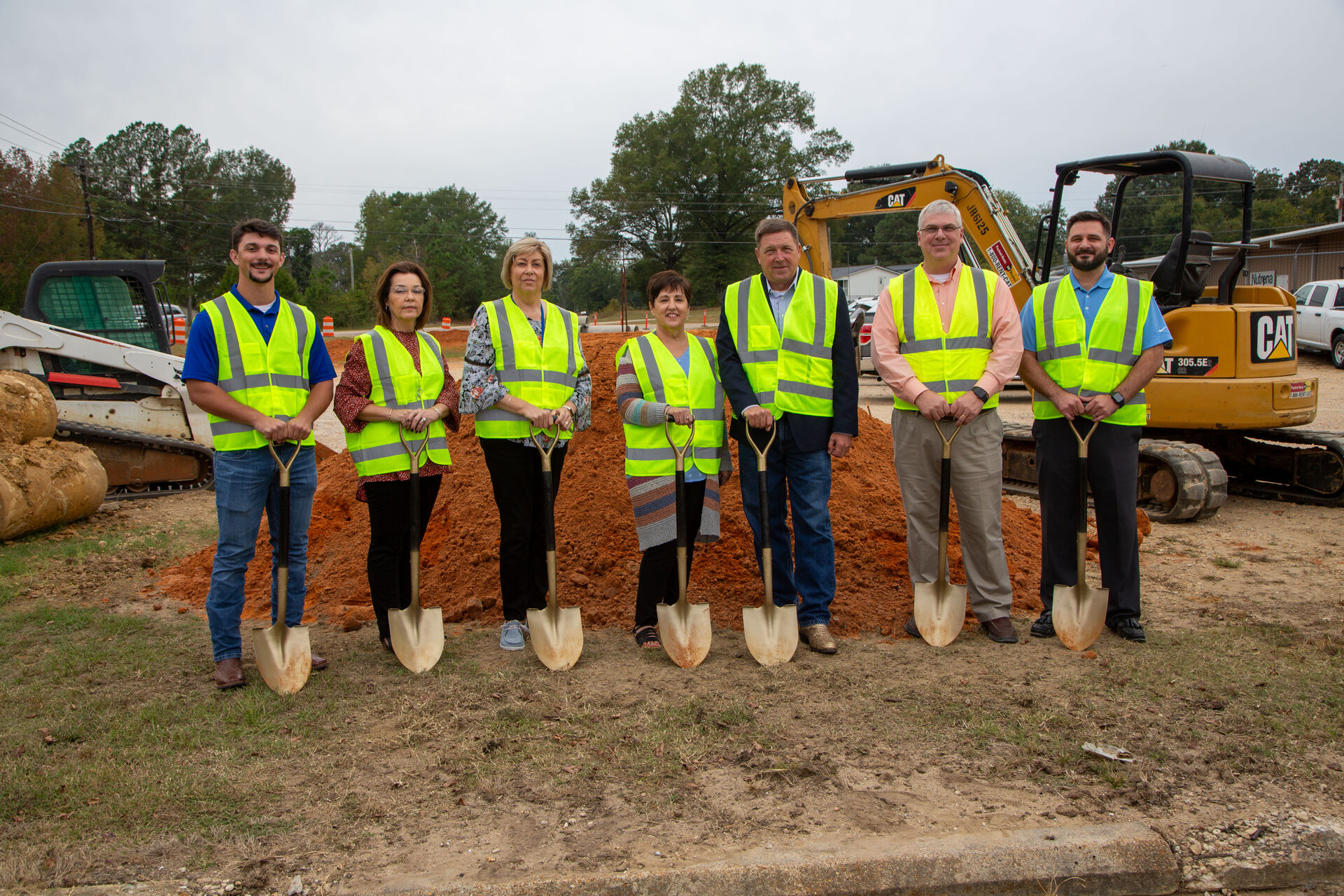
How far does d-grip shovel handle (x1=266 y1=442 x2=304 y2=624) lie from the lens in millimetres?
3982

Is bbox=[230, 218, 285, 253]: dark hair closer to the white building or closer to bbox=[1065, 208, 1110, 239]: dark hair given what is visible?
bbox=[1065, 208, 1110, 239]: dark hair

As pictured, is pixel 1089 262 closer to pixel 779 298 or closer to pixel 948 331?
pixel 948 331

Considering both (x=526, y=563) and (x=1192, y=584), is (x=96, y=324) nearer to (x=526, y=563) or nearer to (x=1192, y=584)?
(x=526, y=563)

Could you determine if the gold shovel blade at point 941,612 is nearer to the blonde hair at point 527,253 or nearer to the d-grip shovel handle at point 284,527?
the blonde hair at point 527,253

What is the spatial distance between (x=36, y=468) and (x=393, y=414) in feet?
17.1

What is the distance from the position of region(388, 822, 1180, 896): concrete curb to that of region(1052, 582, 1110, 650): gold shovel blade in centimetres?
171

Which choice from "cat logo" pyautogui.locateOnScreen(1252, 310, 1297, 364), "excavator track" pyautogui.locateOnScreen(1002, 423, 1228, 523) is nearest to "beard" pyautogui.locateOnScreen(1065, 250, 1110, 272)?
"excavator track" pyautogui.locateOnScreen(1002, 423, 1228, 523)

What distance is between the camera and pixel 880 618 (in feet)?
15.9

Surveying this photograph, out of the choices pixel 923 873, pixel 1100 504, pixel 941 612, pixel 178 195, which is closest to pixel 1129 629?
pixel 1100 504

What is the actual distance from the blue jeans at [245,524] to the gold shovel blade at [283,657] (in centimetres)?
8

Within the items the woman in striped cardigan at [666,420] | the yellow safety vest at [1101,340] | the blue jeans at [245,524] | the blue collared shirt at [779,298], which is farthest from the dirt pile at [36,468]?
the yellow safety vest at [1101,340]

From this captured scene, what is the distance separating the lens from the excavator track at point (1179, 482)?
7340 millimetres

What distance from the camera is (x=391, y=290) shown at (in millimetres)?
4285

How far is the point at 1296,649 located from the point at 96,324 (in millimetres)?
11546
